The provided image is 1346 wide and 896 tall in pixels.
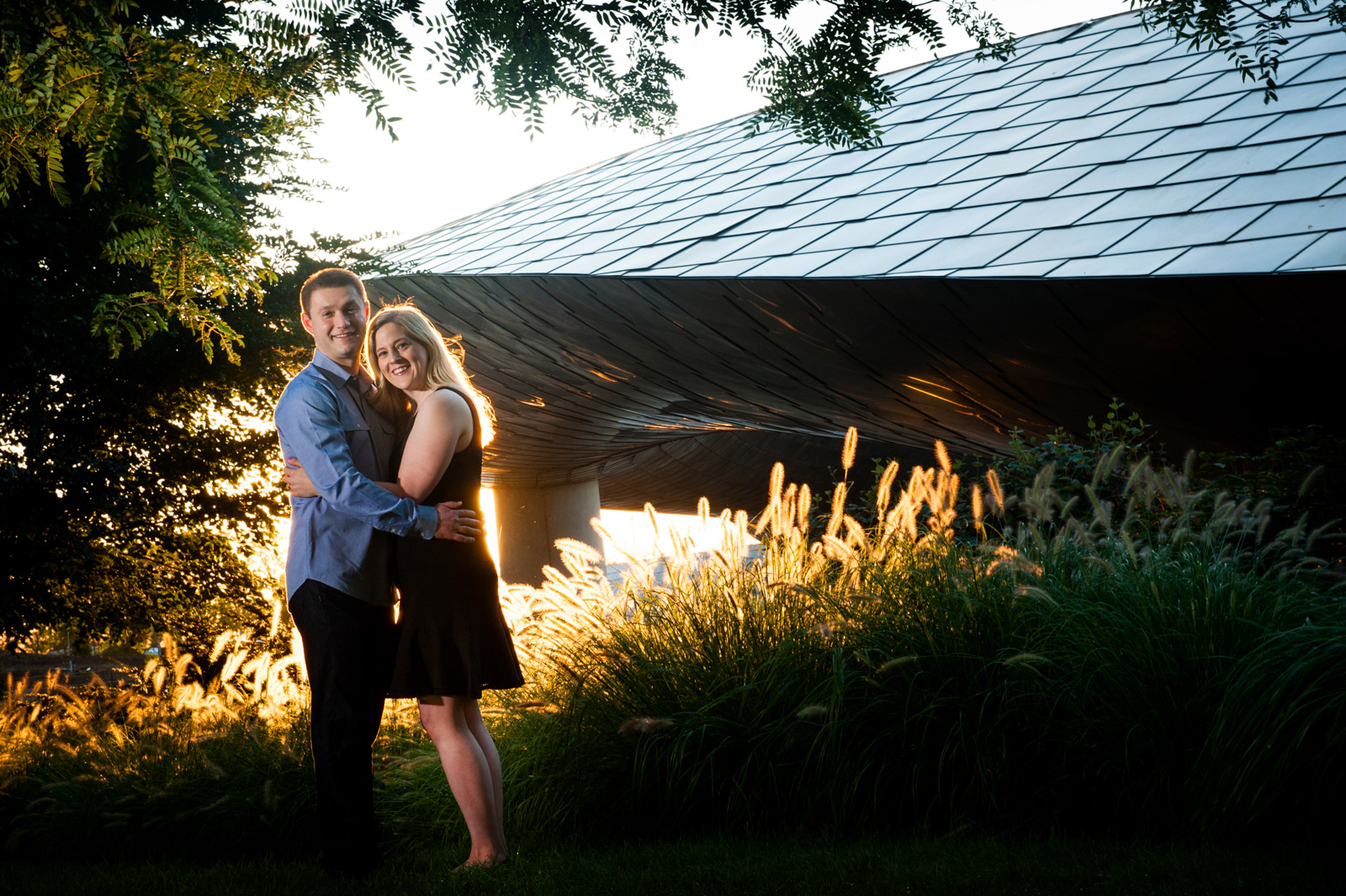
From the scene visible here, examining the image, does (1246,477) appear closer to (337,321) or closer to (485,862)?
(485,862)

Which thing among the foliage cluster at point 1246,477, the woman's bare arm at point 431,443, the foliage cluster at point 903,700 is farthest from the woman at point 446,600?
the foliage cluster at point 1246,477

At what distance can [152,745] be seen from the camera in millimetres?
4426

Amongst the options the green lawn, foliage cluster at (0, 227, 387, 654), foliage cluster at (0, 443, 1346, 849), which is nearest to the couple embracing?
the green lawn

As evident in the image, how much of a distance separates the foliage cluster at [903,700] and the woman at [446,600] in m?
0.45

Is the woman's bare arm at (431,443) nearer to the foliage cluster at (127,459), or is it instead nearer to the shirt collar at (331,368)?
the shirt collar at (331,368)

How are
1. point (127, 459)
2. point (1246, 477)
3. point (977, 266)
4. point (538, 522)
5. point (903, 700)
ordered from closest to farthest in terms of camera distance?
point (903, 700) → point (1246, 477) → point (977, 266) → point (127, 459) → point (538, 522)

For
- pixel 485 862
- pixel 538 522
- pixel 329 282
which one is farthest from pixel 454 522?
pixel 538 522

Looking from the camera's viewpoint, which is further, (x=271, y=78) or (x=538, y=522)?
(x=538, y=522)

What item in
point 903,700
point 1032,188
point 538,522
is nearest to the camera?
point 903,700

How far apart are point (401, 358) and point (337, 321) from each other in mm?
240

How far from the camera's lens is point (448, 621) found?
2756 millimetres

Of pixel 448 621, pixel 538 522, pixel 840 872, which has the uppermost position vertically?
pixel 538 522

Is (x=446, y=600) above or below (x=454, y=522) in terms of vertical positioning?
below

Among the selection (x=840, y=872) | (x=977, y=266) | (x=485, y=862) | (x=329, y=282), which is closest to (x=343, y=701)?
(x=485, y=862)
